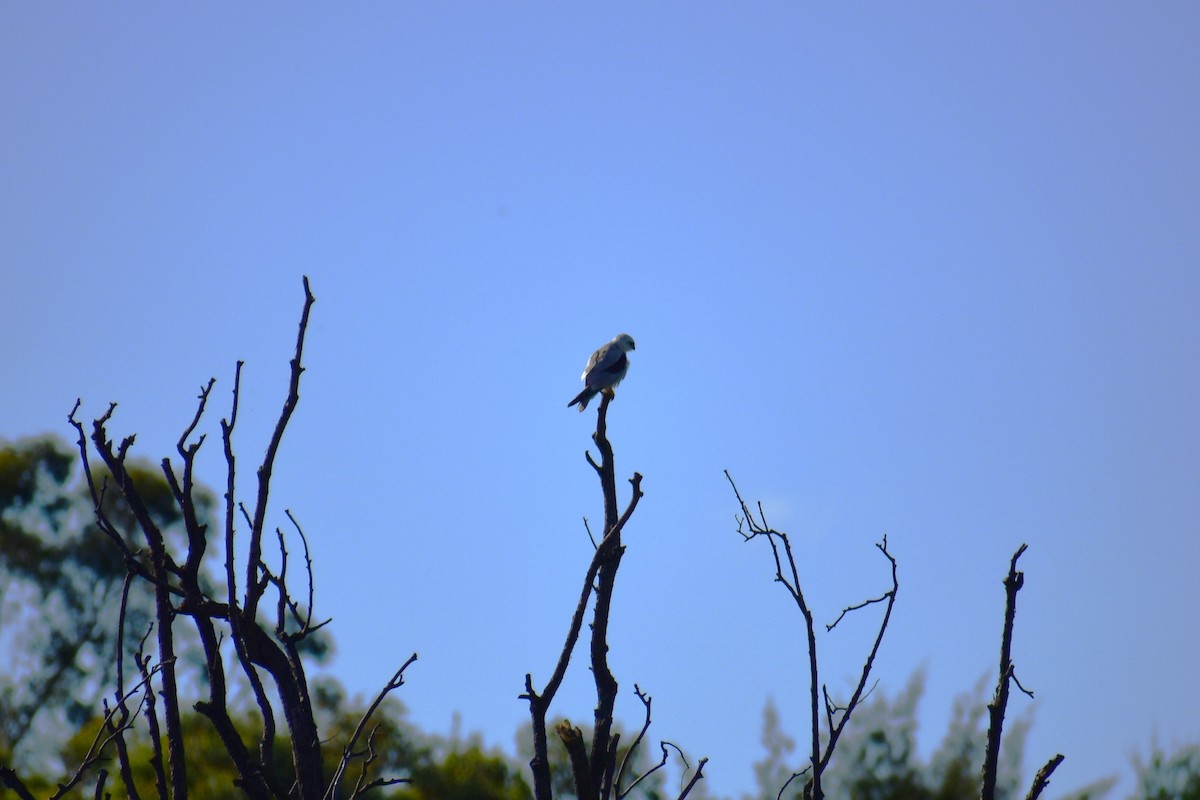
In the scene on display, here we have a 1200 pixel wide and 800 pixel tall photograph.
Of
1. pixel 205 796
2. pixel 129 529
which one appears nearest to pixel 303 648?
pixel 129 529

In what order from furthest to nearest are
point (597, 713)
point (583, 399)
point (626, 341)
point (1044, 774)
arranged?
point (626, 341) → point (583, 399) → point (597, 713) → point (1044, 774)

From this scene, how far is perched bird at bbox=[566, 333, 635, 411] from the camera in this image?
42.1 ft

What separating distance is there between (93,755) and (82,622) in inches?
990

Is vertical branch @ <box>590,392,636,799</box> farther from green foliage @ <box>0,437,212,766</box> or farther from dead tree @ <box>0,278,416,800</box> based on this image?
green foliage @ <box>0,437,212,766</box>

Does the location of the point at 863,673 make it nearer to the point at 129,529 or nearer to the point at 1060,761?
the point at 1060,761

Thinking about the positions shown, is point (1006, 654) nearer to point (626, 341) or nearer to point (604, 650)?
point (604, 650)

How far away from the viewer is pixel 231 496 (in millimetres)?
3291

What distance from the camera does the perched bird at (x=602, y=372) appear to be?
12.8 metres

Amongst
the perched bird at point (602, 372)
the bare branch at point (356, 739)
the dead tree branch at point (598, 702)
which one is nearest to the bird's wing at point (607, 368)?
the perched bird at point (602, 372)

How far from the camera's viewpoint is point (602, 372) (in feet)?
42.8

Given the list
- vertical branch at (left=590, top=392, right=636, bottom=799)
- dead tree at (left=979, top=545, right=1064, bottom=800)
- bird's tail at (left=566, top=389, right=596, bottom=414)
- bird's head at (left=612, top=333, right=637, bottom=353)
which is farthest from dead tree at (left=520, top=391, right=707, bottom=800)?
bird's head at (left=612, top=333, right=637, bottom=353)

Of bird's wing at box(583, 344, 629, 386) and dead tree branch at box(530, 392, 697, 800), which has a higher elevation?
bird's wing at box(583, 344, 629, 386)

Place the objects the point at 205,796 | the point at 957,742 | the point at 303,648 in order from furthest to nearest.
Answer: the point at 303,648 < the point at 957,742 < the point at 205,796

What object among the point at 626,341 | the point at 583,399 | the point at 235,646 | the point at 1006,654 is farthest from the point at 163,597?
the point at 626,341
